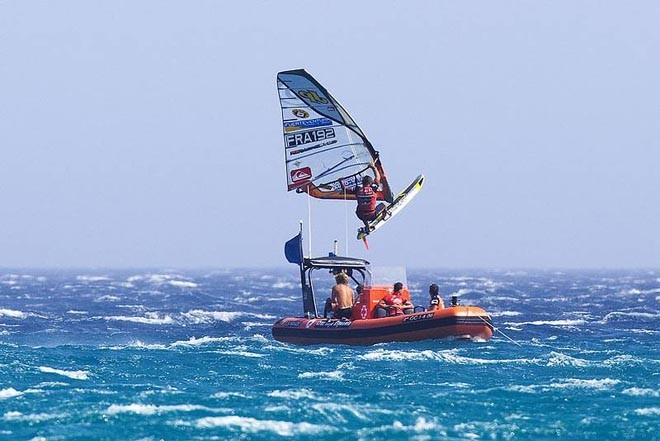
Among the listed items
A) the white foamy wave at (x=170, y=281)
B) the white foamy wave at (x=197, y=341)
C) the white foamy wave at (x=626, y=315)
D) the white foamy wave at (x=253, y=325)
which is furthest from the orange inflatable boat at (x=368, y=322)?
the white foamy wave at (x=170, y=281)

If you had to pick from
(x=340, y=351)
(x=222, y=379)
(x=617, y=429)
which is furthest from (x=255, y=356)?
(x=617, y=429)

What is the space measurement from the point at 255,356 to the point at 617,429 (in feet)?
44.6

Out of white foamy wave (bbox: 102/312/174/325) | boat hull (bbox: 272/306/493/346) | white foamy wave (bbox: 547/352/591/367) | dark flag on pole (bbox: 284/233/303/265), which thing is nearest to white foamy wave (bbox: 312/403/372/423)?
white foamy wave (bbox: 547/352/591/367)

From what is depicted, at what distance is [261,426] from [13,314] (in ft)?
111

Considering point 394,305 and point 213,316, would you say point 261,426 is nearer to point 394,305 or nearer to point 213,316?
point 394,305

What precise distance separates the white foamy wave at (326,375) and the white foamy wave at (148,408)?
16.5 ft

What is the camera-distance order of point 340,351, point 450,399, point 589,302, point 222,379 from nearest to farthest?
point 450,399
point 222,379
point 340,351
point 589,302

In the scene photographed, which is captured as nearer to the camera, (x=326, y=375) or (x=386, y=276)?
(x=326, y=375)

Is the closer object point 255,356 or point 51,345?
point 255,356

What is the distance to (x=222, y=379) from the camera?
26062 mm

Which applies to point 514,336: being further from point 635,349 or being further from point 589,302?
point 589,302

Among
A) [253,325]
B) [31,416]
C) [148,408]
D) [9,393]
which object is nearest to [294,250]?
[253,325]

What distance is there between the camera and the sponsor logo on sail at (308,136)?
38406 millimetres

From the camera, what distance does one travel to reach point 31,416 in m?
20.8
